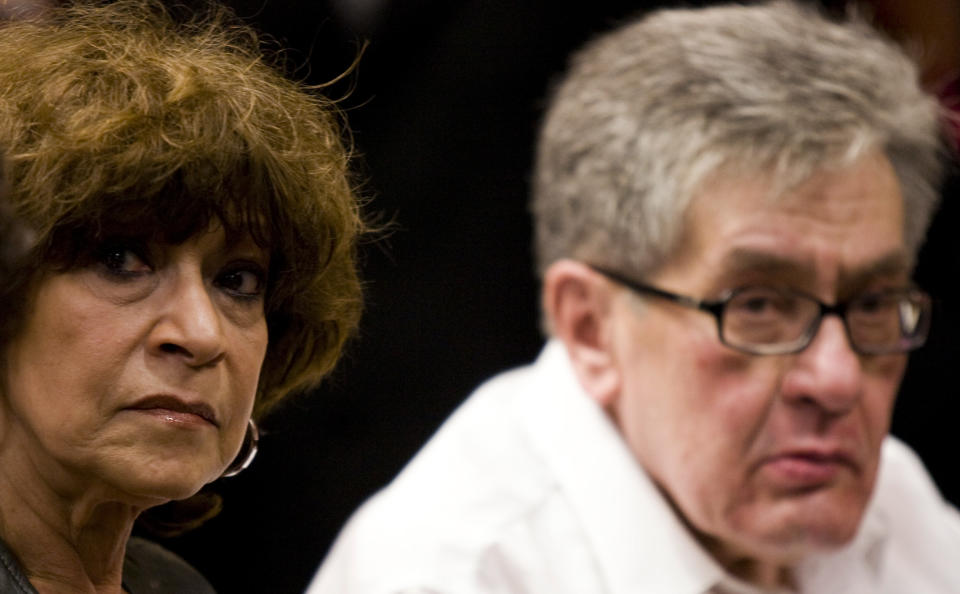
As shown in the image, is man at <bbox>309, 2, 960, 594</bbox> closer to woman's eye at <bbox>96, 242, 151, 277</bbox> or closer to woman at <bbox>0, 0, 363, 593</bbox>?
woman at <bbox>0, 0, 363, 593</bbox>

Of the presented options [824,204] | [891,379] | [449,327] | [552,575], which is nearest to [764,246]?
[824,204]

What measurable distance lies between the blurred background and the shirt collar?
55 centimetres

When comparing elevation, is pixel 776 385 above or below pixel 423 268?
above

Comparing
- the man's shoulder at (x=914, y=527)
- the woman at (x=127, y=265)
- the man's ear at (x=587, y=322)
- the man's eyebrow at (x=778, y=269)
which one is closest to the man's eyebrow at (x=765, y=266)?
the man's eyebrow at (x=778, y=269)

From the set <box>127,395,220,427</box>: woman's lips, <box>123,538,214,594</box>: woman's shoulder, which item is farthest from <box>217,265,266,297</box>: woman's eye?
<box>123,538,214,594</box>: woman's shoulder

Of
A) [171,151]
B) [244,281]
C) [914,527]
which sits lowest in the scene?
[914,527]

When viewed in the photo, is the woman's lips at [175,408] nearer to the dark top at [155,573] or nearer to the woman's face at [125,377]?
the woman's face at [125,377]

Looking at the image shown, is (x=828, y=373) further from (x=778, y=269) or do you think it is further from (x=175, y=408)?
(x=175, y=408)

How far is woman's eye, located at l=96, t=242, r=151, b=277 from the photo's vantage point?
1188 millimetres

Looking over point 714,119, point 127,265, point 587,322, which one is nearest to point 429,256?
point 587,322

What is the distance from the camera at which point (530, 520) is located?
6.59 feet

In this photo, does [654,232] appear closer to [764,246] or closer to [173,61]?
[764,246]

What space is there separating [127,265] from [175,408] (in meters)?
0.13

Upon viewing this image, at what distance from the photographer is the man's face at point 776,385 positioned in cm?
191
